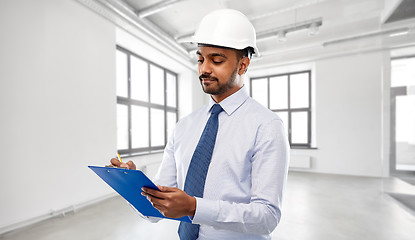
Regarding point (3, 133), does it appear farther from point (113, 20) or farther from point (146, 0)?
point (146, 0)

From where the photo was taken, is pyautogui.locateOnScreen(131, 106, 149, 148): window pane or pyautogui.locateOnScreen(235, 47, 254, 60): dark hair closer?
pyautogui.locateOnScreen(235, 47, 254, 60): dark hair

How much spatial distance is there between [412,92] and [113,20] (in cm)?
514

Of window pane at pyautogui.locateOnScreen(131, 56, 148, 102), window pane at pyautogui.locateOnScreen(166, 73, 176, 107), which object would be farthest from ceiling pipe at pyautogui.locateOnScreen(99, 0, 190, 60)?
window pane at pyautogui.locateOnScreen(166, 73, 176, 107)

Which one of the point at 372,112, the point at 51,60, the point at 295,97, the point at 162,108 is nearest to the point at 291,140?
the point at 295,97

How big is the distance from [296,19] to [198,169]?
172 inches

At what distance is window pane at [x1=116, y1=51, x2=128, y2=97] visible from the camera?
434 centimetres

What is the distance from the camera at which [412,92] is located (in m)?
3.41

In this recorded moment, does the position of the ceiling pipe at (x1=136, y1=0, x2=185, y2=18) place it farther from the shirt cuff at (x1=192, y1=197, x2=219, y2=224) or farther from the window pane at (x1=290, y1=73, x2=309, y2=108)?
the window pane at (x1=290, y1=73, x2=309, y2=108)

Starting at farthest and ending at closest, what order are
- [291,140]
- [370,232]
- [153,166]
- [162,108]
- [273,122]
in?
[291,140]
[162,108]
[153,166]
[370,232]
[273,122]

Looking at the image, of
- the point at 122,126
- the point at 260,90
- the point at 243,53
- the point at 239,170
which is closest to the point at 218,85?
the point at 243,53

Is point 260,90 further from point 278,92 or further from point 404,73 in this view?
point 404,73

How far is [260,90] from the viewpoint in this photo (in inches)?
276

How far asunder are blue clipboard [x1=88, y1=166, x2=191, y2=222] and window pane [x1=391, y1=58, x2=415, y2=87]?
4571 millimetres

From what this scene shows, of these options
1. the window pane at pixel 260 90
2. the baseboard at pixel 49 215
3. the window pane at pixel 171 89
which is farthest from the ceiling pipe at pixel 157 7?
the window pane at pixel 260 90
